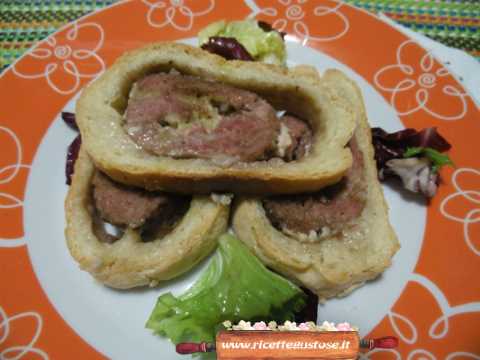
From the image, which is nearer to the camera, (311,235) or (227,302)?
(227,302)

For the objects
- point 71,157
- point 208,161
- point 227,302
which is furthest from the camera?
point 71,157

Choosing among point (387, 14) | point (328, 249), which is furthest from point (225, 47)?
point (387, 14)

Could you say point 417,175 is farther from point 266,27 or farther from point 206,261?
point 266,27

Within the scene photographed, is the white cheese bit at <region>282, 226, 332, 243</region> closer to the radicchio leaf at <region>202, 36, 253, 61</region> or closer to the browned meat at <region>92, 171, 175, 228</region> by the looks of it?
the browned meat at <region>92, 171, 175, 228</region>

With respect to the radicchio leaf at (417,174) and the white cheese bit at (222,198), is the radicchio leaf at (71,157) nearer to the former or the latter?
the white cheese bit at (222,198)

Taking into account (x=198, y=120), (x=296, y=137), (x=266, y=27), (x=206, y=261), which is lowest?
(x=206, y=261)

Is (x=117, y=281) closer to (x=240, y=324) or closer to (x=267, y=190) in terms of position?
(x=240, y=324)
